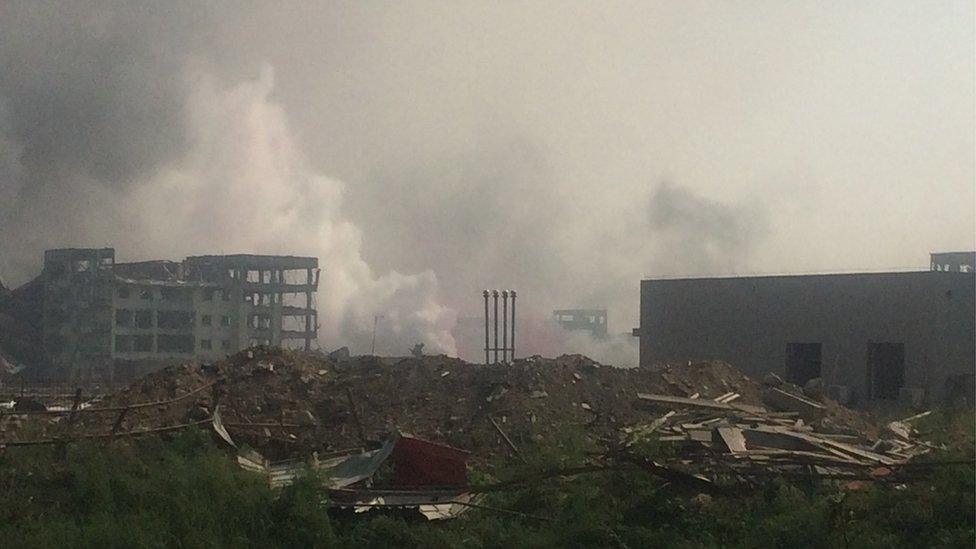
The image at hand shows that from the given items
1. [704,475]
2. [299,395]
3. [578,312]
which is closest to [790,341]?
[299,395]

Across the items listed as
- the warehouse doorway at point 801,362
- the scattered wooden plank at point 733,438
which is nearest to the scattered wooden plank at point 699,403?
the scattered wooden plank at point 733,438

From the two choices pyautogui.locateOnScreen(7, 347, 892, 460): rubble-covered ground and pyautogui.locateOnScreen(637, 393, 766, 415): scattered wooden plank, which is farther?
pyautogui.locateOnScreen(637, 393, 766, 415): scattered wooden plank

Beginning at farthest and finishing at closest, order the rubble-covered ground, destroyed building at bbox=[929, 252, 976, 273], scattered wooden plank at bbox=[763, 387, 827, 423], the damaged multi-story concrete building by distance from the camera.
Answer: the damaged multi-story concrete building
destroyed building at bbox=[929, 252, 976, 273]
scattered wooden plank at bbox=[763, 387, 827, 423]
the rubble-covered ground

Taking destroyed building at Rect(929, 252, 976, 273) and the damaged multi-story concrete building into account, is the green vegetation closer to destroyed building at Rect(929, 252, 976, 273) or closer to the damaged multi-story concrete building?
destroyed building at Rect(929, 252, 976, 273)

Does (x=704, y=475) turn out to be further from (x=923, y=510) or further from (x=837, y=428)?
(x=837, y=428)

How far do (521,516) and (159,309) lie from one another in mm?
49771

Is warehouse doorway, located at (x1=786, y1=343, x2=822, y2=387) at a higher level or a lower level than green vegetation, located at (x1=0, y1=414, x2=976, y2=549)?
higher

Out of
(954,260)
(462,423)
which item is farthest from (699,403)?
(954,260)

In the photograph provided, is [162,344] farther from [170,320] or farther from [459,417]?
[459,417]

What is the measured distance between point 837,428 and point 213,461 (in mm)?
9324

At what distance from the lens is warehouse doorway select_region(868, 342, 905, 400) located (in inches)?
970

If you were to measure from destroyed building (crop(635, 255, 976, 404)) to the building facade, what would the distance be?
0.08ft

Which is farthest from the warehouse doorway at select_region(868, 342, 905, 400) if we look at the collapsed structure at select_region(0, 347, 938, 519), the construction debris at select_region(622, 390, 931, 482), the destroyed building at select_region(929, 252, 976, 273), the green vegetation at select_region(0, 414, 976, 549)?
the destroyed building at select_region(929, 252, 976, 273)

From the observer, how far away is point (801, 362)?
87.1 feet
